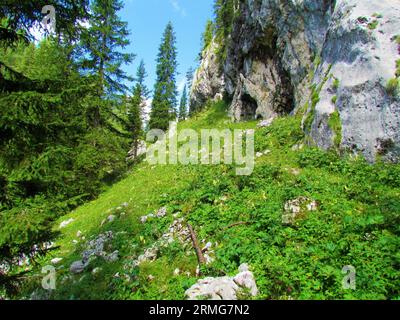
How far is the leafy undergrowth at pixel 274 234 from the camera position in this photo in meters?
4.71

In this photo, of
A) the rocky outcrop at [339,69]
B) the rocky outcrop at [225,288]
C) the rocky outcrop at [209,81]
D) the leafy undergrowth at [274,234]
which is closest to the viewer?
the rocky outcrop at [225,288]

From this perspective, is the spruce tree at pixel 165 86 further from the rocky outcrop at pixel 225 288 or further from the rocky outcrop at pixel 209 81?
the rocky outcrop at pixel 225 288

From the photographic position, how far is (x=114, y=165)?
1962 cm

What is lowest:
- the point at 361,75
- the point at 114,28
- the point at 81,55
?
the point at 361,75

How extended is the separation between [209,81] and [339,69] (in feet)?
100

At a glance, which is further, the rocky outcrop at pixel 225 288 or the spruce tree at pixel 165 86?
the spruce tree at pixel 165 86

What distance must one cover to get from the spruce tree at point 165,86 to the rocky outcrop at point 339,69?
65.7ft

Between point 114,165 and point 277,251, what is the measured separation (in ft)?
53.3

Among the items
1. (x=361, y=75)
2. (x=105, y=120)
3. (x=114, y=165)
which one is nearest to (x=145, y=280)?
(x=361, y=75)

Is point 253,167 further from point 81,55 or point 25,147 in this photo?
point 81,55

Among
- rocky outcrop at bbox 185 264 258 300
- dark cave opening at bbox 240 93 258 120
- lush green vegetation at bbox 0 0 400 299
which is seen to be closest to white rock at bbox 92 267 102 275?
lush green vegetation at bbox 0 0 400 299

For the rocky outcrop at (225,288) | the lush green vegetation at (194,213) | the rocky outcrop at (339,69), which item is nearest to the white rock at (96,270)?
the lush green vegetation at (194,213)

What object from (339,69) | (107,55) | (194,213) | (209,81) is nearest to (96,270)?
(194,213)

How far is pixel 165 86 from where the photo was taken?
41250mm
